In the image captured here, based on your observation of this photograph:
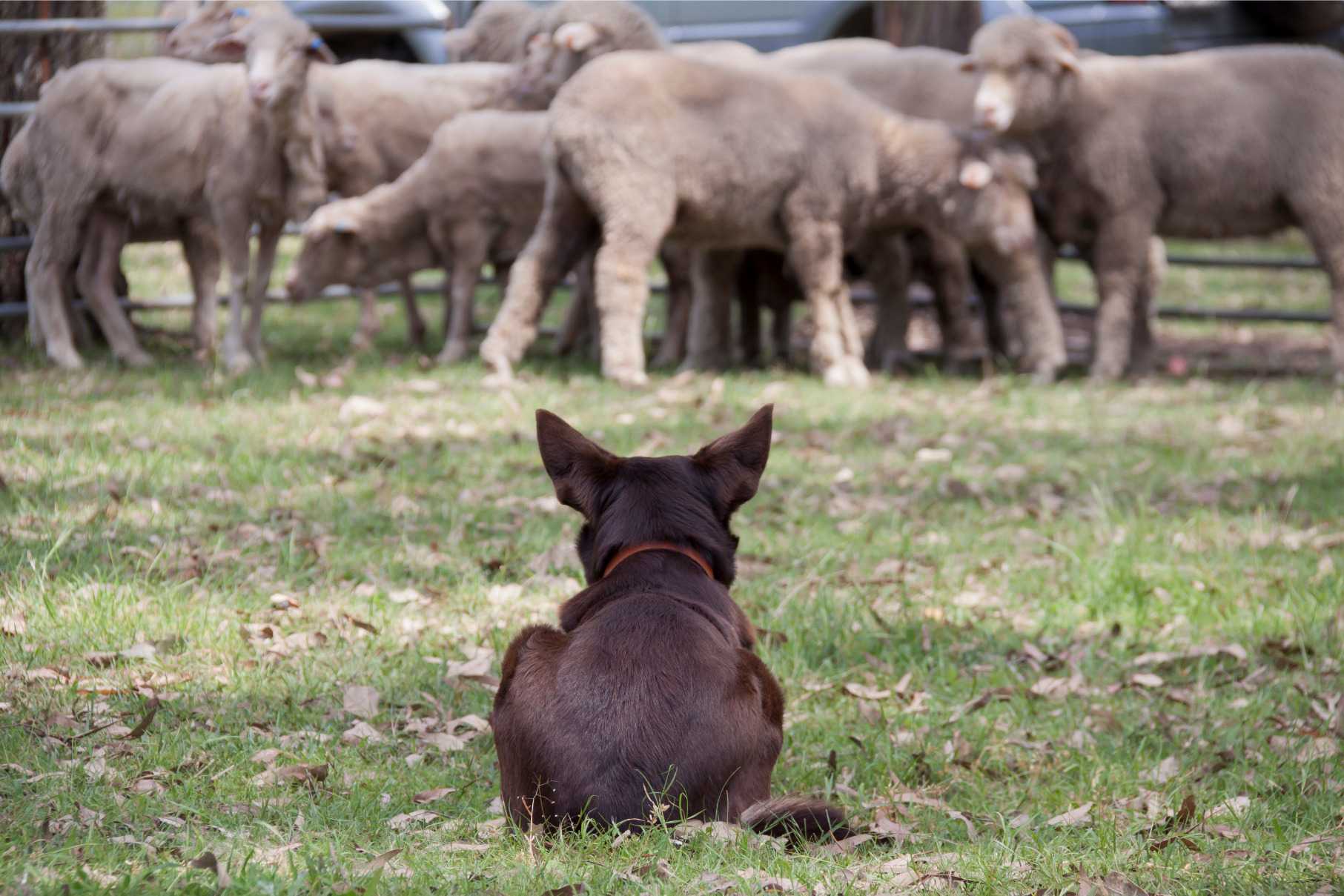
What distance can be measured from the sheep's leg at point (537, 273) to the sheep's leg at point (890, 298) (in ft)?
7.53

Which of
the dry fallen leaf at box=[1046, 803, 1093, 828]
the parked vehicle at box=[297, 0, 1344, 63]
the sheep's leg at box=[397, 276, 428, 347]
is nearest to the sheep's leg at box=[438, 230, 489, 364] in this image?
the sheep's leg at box=[397, 276, 428, 347]

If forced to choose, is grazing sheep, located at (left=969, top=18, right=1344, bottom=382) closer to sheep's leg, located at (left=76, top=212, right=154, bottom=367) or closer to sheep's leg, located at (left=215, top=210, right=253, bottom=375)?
sheep's leg, located at (left=215, top=210, right=253, bottom=375)

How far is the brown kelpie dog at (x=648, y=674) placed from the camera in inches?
110

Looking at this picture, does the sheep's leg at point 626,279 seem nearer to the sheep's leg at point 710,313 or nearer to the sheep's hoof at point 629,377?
the sheep's hoof at point 629,377

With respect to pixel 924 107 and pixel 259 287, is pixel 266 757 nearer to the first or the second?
pixel 259 287

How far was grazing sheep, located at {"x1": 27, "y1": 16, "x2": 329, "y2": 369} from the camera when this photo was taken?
8.54 meters

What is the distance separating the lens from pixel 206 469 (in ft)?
19.2

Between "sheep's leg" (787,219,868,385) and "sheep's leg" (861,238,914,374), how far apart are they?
0.63 meters

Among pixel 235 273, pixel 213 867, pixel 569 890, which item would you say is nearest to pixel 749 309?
pixel 235 273

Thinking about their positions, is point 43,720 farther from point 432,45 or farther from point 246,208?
point 432,45

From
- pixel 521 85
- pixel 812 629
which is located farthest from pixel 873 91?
pixel 812 629

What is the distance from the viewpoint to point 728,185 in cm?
886

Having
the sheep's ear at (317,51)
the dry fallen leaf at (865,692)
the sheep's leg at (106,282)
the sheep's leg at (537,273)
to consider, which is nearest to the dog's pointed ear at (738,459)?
the dry fallen leaf at (865,692)

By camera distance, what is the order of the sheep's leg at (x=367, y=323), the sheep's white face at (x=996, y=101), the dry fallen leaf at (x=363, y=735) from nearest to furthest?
the dry fallen leaf at (x=363, y=735) → the sheep's white face at (x=996, y=101) → the sheep's leg at (x=367, y=323)
